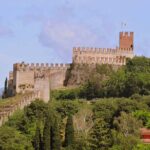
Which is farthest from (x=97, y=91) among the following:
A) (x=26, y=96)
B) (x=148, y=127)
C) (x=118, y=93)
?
(x=148, y=127)

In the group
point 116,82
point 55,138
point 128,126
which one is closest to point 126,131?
point 128,126

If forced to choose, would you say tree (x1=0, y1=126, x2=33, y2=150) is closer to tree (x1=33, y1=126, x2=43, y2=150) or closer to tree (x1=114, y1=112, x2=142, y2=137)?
tree (x1=33, y1=126, x2=43, y2=150)

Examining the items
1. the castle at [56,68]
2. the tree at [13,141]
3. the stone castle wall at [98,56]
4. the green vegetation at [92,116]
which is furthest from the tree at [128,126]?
the stone castle wall at [98,56]

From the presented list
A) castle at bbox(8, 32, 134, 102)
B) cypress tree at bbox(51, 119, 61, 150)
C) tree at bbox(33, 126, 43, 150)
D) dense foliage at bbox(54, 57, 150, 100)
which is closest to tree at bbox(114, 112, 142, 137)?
cypress tree at bbox(51, 119, 61, 150)

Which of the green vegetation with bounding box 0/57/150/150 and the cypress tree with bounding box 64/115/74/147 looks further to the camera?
the cypress tree with bounding box 64/115/74/147

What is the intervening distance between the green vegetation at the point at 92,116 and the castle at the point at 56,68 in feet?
4.82

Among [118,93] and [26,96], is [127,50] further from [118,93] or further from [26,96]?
[26,96]

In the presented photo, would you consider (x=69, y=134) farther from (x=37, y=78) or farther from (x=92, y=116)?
(x=37, y=78)

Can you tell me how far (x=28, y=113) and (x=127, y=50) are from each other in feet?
76.0

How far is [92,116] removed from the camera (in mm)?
87812

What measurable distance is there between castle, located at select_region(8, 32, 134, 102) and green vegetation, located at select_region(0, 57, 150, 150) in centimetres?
147

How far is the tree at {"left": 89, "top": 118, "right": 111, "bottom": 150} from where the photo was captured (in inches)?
3184

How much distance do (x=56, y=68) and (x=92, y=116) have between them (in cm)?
1882

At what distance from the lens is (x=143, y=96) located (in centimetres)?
9494
